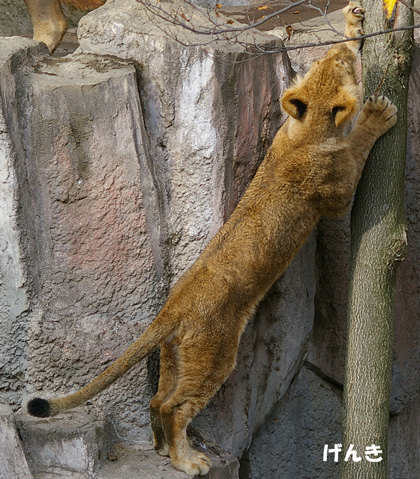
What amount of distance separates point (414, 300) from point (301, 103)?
2.14 m

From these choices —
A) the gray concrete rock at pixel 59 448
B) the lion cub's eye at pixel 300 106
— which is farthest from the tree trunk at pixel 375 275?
the gray concrete rock at pixel 59 448

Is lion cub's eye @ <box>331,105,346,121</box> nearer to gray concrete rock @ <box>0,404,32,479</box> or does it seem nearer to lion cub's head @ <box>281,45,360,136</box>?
lion cub's head @ <box>281,45,360,136</box>

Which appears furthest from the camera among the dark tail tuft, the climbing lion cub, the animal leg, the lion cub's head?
the animal leg

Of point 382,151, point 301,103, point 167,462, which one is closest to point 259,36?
point 301,103

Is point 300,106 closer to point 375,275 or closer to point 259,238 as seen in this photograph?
point 259,238

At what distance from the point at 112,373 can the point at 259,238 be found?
128 cm

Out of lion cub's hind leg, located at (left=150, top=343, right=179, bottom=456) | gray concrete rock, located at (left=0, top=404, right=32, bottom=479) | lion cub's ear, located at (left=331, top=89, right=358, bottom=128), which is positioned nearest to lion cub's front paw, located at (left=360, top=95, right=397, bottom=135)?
lion cub's ear, located at (left=331, top=89, right=358, bottom=128)

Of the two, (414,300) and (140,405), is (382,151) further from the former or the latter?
(140,405)

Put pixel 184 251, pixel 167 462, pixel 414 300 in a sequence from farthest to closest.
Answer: pixel 414 300
pixel 184 251
pixel 167 462

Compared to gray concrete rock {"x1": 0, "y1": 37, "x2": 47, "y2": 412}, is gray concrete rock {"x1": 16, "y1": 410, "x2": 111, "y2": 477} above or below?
below

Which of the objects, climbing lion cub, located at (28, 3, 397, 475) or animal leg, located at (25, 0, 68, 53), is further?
animal leg, located at (25, 0, 68, 53)

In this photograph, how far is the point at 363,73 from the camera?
5148 millimetres

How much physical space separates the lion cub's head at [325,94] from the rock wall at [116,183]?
40 cm

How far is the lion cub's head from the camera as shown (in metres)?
5.06
